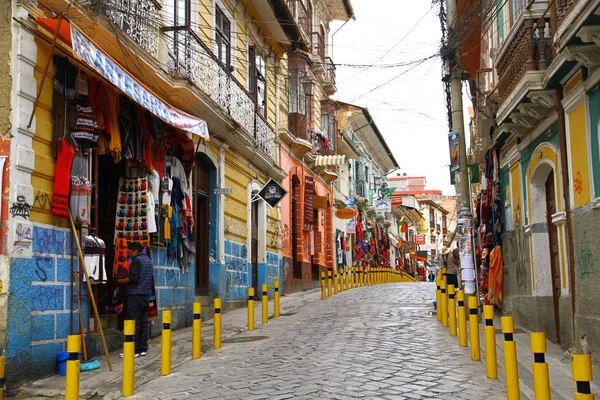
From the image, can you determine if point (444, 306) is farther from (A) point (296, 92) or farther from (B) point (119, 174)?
(A) point (296, 92)

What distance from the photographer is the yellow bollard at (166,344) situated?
8484mm

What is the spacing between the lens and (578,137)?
9.53 metres

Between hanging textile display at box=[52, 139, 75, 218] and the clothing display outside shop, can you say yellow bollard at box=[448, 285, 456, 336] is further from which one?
hanging textile display at box=[52, 139, 75, 218]

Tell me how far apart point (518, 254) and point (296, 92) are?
12.1m

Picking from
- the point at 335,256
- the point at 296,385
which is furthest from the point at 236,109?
the point at 335,256

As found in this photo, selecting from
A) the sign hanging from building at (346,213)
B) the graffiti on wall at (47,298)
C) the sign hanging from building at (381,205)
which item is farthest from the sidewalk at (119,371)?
the sign hanging from building at (381,205)

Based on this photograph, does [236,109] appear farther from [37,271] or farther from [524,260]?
[37,271]

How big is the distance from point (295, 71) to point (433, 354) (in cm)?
1521

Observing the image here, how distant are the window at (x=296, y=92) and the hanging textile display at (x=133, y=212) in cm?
1241

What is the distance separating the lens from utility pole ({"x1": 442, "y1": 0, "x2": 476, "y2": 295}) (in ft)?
44.3

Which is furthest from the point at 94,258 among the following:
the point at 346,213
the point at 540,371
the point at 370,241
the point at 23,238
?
the point at 370,241

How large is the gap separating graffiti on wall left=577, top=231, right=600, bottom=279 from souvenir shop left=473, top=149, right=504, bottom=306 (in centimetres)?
579

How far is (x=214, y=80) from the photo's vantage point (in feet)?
48.8

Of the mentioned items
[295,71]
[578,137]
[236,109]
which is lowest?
[578,137]
